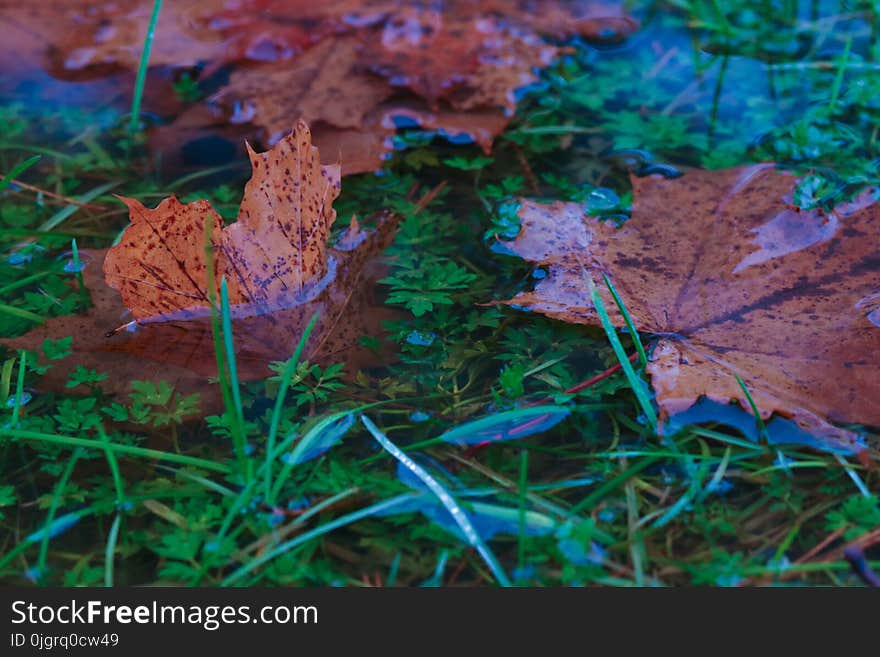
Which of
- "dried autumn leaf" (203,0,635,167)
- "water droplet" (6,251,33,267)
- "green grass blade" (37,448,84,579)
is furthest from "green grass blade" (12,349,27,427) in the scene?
"dried autumn leaf" (203,0,635,167)

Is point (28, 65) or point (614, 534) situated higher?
point (28, 65)

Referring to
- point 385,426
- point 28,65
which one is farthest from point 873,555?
point 28,65

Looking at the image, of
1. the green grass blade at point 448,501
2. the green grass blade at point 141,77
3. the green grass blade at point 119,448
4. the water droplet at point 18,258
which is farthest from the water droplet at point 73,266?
the green grass blade at point 448,501

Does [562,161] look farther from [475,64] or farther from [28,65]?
[28,65]

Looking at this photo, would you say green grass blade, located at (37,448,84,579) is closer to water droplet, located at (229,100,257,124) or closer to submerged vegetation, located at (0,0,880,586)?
submerged vegetation, located at (0,0,880,586)

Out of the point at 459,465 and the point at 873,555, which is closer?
the point at 873,555

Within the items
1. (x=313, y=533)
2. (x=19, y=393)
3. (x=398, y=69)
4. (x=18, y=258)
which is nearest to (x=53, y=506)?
(x=19, y=393)

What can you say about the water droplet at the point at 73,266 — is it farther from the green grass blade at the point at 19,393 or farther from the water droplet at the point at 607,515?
the water droplet at the point at 607,515
